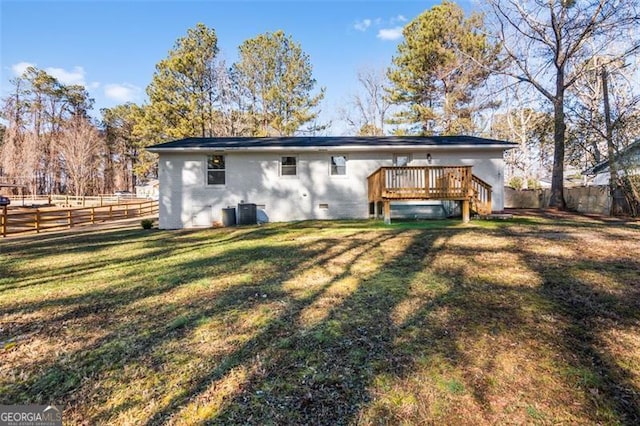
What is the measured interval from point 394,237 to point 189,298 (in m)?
5.25

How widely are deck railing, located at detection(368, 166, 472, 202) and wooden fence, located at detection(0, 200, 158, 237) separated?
45.9 ft

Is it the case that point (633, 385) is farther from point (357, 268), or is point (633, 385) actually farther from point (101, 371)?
point (101, 371)

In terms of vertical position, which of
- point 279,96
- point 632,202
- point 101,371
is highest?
point 279,96

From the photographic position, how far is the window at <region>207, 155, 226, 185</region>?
40.0ft

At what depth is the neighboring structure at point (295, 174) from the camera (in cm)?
1195

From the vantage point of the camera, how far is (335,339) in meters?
3.07

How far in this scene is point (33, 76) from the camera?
37219 mm

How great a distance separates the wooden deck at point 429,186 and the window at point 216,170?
579cm

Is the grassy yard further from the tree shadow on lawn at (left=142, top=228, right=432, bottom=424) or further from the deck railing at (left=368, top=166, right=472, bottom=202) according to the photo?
the deck railing at (left=368, top=166, right=472, bottom=202)

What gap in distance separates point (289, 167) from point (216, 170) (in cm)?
277

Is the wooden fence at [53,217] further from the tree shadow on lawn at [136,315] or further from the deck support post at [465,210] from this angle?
the deck support post at [465,210]

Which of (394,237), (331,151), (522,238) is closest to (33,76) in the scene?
(331,151)

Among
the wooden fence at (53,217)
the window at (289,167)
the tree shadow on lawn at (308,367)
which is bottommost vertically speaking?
the tree shadow on lawn at (308,367)

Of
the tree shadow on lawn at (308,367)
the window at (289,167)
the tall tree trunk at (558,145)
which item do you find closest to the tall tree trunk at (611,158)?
the tall tree trunk at (558,145)
